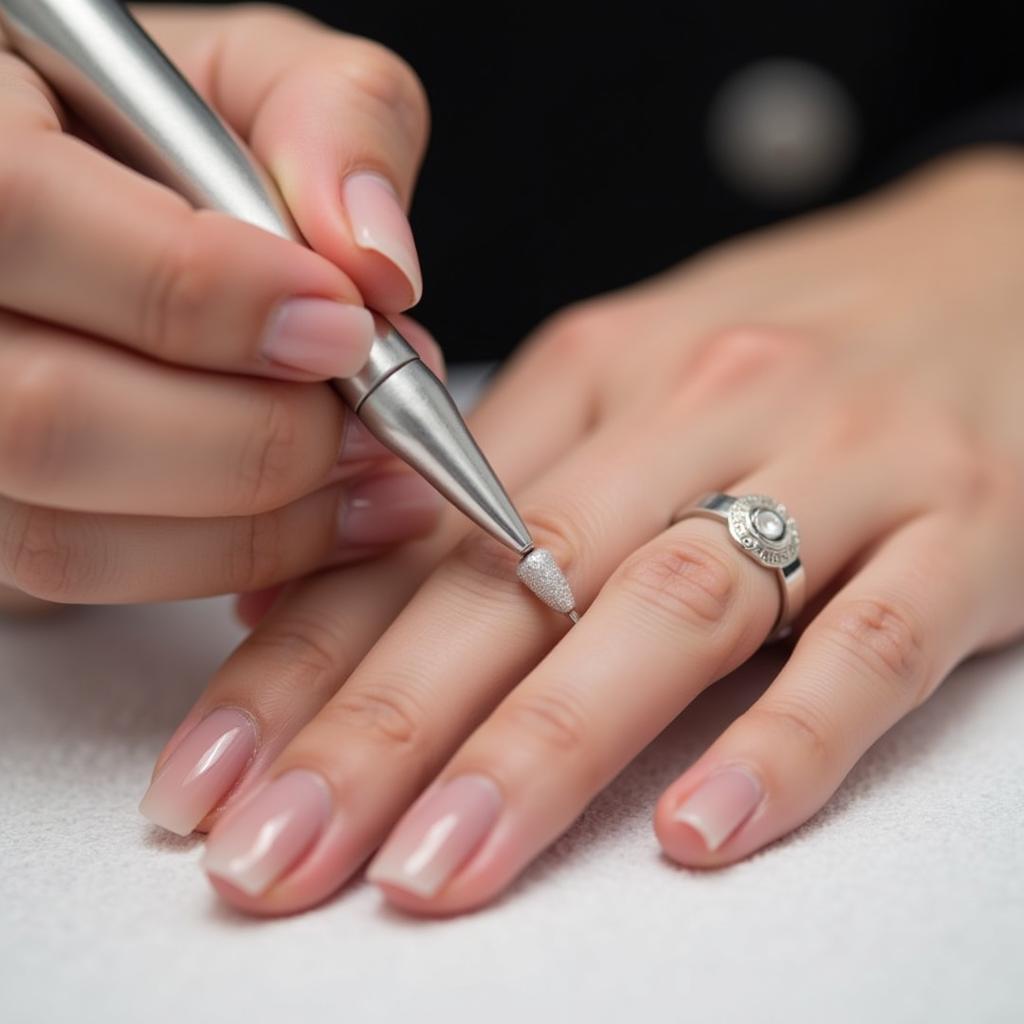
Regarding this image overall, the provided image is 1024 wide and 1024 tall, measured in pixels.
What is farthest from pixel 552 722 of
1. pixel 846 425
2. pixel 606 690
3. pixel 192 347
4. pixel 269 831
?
pixel 846 425

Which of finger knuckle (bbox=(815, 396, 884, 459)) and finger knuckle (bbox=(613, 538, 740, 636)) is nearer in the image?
finger knuckle (bbox=(613, 538, 740, 636))

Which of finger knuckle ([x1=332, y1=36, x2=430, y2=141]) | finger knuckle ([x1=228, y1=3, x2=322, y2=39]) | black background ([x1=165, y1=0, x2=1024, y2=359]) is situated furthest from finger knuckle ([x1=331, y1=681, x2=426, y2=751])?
black background ([x1=165, y1=0, x2=1024, y2=359])

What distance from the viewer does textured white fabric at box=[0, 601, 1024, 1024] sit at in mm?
434

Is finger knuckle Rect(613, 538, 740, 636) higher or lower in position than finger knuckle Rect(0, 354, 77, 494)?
lower

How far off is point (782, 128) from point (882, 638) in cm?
86

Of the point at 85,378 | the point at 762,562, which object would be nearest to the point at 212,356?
the point at 85,378

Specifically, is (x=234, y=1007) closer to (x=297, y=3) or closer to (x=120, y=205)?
(x=120, y=205)

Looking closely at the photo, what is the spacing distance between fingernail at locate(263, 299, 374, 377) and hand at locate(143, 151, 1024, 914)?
0.48 ft

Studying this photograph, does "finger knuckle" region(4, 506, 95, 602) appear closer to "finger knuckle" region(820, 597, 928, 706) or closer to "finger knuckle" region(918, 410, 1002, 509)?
"finger knuckle" region(820, 597, 928, 706)

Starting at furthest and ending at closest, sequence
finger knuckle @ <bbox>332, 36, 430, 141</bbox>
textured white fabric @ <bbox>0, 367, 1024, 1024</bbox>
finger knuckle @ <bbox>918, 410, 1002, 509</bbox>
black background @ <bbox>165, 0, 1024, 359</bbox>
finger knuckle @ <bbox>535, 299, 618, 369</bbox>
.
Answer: black background @ <bbox>165, 0, 1024, 359</bbox>, finger knuckle @ <bbox>535, 299, 618, 369</bbox>, finger knuckle @ <bbox>918, 410, 1002, 509</bbox>, finger knuckle @ <bbox>332, 36, 430, 141</bbox>, textured white fabric @ <bbox>0, 367, 1024, 1024</bbox>

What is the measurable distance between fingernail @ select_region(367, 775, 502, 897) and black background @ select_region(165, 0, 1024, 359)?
3.13ft

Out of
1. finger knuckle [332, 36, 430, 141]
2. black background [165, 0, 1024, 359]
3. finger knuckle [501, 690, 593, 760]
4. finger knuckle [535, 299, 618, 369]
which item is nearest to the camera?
finger knuckle [501, 690, 593, 760]

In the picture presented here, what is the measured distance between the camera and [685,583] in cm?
62

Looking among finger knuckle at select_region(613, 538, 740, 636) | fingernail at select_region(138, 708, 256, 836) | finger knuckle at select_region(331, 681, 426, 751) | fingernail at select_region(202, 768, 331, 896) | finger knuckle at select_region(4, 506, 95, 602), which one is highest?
finger knuckle at select_region(4, 506, 95, 602)
